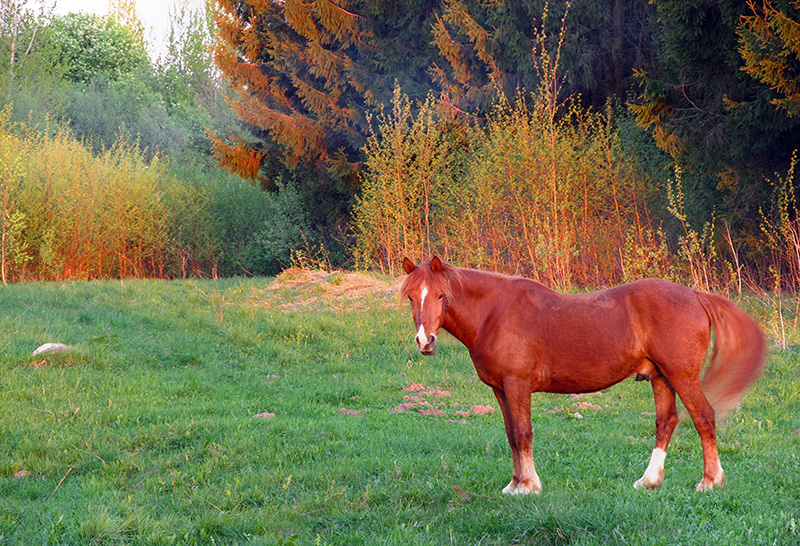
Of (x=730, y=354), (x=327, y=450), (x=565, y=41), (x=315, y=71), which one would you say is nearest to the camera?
(x=730, y=354)

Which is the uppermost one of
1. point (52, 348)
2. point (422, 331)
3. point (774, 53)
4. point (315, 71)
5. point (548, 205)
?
point (315, 71)

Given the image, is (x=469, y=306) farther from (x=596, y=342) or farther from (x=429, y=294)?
(x=596, y=342)

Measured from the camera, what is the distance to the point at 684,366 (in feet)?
13.0

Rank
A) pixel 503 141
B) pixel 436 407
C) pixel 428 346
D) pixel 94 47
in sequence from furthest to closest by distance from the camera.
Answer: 1. pixel 94 47
2. pixel 503 141
3. pixel 436 407
4. pixel 428 346

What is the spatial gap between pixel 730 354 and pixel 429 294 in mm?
1981

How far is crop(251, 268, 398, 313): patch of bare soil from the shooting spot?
506 inches

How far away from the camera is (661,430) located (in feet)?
13.6

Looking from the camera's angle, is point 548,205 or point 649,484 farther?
point 548,205

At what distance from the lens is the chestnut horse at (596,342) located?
3971mm

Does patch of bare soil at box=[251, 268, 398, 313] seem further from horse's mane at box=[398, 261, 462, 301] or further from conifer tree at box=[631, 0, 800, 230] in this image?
horse's mane at box=[398, 261, 462, 301]

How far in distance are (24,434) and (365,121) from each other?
1687cm

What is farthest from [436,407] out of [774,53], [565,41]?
[565,41]

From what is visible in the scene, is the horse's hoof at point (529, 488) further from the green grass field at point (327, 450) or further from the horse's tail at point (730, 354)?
the horse's tail at point (730, 354)

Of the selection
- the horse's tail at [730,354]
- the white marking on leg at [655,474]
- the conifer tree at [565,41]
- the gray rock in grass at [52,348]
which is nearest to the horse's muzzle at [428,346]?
the white marking on leg at [655,474]
